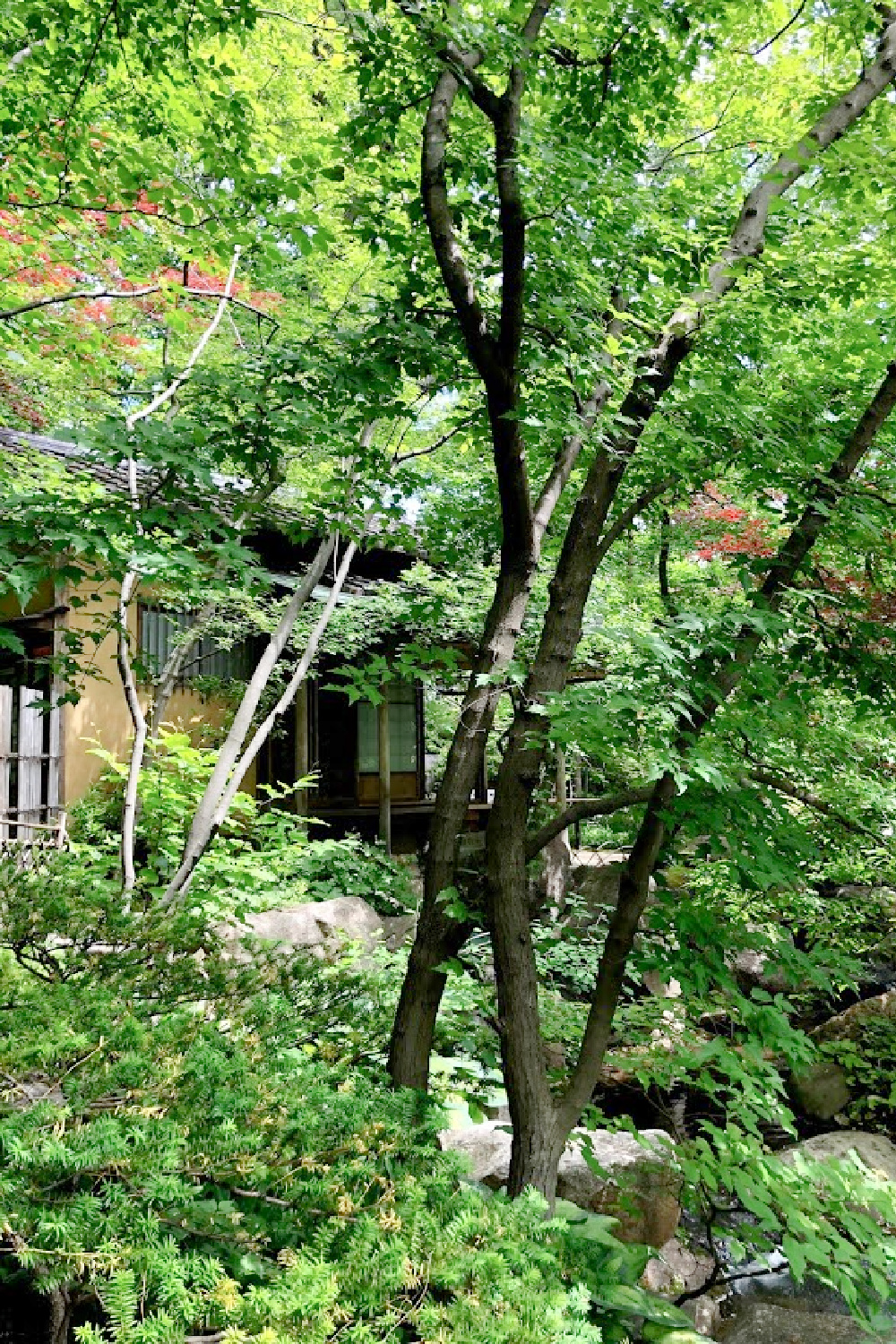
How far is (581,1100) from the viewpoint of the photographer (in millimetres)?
3375

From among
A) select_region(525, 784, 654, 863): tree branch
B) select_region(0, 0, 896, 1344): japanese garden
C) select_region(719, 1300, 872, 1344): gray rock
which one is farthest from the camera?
select_region(719, 1300, 872, 1344): gray rock

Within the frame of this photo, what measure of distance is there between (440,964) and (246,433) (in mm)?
2312

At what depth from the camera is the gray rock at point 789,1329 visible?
478 cm

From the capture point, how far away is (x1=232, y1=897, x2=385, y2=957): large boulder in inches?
324

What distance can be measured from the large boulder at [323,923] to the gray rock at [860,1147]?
4.29 metres

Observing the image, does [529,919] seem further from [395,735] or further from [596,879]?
[395,735]

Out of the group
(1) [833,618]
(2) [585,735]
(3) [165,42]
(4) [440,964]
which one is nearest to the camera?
(2) [585,735]

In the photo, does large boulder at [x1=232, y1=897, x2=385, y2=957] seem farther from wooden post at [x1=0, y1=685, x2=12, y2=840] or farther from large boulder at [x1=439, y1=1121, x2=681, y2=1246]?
large boulder at [x1=439, y1=1121, x2=681, y2=1246]

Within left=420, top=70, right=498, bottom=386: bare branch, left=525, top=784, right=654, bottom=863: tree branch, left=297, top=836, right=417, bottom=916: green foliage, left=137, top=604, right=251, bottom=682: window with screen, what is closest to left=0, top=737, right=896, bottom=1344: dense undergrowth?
left=525, top=784, right=654, bottom=863: tree branch

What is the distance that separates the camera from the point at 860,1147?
7102mm

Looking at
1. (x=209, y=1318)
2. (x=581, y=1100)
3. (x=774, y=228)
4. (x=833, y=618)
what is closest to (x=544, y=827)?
(x=581, y=1100)

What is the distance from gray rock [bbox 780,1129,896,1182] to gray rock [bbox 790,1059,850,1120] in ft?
1.61

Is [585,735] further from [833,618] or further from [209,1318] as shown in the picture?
[833,618]

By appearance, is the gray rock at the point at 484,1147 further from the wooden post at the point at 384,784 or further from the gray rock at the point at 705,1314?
the wooden post at the point at 384,784
